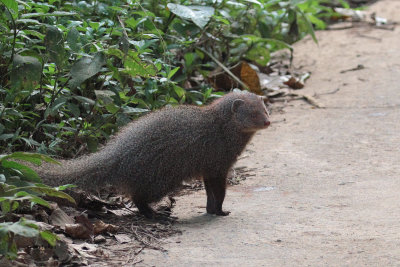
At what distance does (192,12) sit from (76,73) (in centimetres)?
147

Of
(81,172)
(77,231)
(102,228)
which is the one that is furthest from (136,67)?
(77,231)

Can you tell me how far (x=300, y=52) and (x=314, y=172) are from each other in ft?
13.8

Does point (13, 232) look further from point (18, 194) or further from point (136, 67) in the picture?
point (136, 67)

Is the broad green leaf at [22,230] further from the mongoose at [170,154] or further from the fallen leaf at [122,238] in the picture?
the mongoose at [170,154]

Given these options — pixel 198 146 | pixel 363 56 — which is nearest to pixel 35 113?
pixel 198 146

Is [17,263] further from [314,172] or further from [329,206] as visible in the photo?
[314,172]

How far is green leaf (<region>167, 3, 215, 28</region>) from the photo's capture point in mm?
5094

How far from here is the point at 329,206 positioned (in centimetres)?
418

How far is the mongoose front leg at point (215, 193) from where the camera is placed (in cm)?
417

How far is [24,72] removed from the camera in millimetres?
3646

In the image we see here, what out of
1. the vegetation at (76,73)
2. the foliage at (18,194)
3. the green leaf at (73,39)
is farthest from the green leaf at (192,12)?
the foliage at (18,194)

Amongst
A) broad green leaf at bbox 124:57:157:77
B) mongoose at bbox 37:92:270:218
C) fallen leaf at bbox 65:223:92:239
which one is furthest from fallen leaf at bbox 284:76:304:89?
fallen leaf at bbox 65:223:92:239

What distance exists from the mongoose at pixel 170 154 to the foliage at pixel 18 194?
0.40 metres

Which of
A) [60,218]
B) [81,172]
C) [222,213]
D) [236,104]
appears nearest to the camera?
[60,218]
